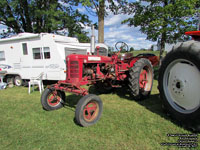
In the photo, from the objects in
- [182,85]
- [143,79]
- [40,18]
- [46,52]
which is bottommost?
[143,79]

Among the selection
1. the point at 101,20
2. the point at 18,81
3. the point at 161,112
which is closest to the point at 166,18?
the point at 101,20

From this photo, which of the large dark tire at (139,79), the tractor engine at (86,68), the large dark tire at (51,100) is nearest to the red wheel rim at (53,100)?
the large dark tire at (51,100)

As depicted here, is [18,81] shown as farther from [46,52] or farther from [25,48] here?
[46,52]

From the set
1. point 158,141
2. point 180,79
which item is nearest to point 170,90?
point 180,79

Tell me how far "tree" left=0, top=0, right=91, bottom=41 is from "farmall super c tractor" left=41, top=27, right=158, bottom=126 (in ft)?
26.0

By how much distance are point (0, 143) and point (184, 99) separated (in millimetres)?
3316

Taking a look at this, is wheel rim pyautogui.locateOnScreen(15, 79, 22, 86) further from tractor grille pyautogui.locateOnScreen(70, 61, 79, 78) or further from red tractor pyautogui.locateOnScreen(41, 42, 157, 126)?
tractor grille pyautogui.locateOnScreen(70, 61, 79, 78)

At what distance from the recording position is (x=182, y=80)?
8.84 ft

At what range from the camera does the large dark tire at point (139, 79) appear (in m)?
4.20

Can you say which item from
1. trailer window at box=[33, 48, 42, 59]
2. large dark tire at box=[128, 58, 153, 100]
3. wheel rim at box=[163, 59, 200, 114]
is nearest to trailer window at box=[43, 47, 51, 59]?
trailer window at box=[33, 48, 42, 59]

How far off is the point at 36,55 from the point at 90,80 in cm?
444

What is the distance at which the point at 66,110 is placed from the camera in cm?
386

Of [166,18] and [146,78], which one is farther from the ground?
[166,18]

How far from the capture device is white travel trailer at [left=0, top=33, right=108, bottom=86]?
6480mm
